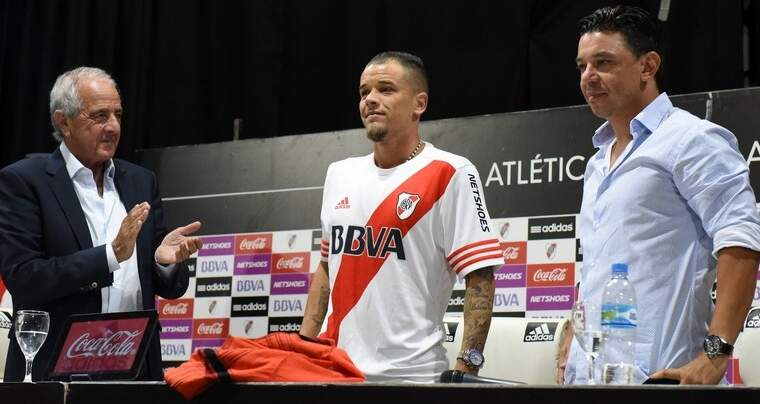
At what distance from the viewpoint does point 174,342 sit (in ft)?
16.2

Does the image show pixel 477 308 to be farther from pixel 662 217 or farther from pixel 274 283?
pixel 274 283

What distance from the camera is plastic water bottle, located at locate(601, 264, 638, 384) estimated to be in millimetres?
2002

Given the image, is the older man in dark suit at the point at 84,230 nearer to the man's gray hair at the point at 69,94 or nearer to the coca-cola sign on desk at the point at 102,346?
the man's gray hair at the point at 69,94

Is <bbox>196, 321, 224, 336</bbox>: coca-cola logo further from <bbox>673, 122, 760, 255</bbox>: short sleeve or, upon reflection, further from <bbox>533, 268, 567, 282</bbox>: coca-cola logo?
<bbox>673, 122, 760, 255</bbox>: short sleeve

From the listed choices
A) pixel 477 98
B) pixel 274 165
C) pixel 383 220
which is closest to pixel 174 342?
pixel 274 165

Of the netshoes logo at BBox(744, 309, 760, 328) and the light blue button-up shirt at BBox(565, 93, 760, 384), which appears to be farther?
the netshoes logo at BBox(744, 309, 760, 328)

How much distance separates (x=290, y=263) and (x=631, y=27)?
8.42 feet

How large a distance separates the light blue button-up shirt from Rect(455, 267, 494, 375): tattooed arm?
0.46 m

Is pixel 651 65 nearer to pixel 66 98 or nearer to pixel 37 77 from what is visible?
pixel 66 98

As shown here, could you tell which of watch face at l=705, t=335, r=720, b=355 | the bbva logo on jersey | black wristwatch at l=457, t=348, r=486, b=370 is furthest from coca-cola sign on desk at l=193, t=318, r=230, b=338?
watch face at l=705, t=335, r=720, b=355

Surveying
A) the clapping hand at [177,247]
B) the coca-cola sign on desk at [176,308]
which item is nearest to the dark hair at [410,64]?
the clapping hand at [177,247]

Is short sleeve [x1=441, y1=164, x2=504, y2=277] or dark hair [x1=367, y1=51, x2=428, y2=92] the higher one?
dark hair [x1=367, y1=51, x2=428, y2=92]

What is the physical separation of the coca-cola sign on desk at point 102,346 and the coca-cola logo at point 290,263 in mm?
2304

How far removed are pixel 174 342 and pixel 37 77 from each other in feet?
5.92
